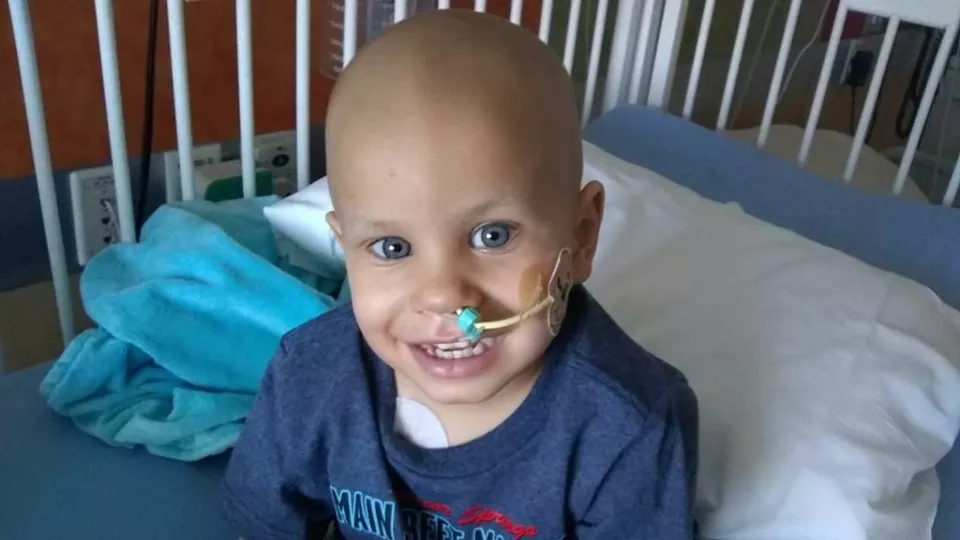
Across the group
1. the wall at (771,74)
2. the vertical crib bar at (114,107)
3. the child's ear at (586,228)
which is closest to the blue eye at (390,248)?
the child's ear at (586,228)

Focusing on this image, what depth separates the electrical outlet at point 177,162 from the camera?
116cm

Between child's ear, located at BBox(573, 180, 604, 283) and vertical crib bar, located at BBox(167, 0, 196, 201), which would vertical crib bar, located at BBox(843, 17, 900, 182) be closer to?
child's ear, located at BBox(573, 180, 604, 283)

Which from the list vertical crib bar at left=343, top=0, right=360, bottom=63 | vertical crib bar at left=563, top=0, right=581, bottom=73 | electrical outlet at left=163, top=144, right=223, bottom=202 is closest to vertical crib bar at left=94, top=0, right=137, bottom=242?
electrical outlet at left=163, top=144, right=223, bottom=202

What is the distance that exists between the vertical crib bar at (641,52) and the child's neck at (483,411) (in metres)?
0.84

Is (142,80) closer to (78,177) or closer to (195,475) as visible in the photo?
(78,177)

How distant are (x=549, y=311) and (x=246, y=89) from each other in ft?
1.85

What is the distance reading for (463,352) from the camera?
23.7 inches

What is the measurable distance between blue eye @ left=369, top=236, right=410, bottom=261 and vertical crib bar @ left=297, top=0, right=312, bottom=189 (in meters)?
0.50

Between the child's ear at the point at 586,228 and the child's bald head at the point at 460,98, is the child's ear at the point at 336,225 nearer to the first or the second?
the child's bald head at the point at 460,98

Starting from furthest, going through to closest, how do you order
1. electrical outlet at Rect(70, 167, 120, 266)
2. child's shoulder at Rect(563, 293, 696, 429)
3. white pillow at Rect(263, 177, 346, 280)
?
electrical outlet at Rect(70, 167, 120, 266)
white pillow at Rect(263, 177, 346, 280)
child's shoulder at Rect(563, 293, 696, 429)

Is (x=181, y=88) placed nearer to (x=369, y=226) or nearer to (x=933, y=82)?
(x=369, y=226)

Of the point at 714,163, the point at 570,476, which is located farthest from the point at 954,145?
the point at 570,476

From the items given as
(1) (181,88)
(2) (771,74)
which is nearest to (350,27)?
(1) (181,88)

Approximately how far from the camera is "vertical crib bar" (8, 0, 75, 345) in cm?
86
